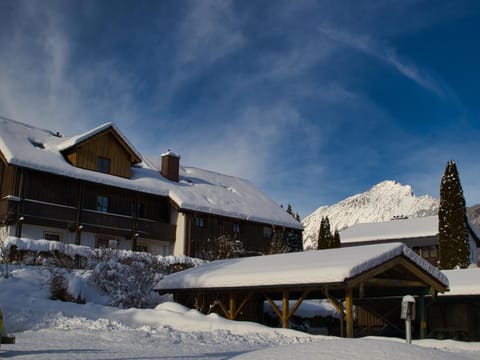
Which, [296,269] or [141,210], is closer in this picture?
[296,269]

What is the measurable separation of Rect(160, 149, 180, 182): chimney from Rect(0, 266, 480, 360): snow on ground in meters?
15.2

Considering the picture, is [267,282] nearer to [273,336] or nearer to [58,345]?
[273,336]

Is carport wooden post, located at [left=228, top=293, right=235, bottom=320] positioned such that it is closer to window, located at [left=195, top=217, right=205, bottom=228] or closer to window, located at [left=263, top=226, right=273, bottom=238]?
window, located at [left=195, top=217, right=205, bottom=228]

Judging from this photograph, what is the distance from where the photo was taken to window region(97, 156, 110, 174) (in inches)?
1255

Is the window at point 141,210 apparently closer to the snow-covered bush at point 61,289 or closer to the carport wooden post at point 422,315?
the snow-covered bush at point 61,289

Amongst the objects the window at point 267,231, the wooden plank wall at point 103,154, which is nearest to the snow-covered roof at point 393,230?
the window at point 267,231

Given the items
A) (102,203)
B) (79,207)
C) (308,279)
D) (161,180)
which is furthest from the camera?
(161,180)

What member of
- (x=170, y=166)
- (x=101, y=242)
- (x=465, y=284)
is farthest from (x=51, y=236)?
(x=465, y=284)

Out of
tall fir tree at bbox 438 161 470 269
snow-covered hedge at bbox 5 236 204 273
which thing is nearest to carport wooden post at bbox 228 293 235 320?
snow-covered hedge at bbox 5 236 204 273

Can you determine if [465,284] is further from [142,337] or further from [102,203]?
[102,203]

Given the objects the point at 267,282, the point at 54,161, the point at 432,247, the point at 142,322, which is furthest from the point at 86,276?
the point at 432,247

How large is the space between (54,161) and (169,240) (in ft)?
26.9

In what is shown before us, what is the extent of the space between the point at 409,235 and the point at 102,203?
99.2ft

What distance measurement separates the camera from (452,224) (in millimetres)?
38031
